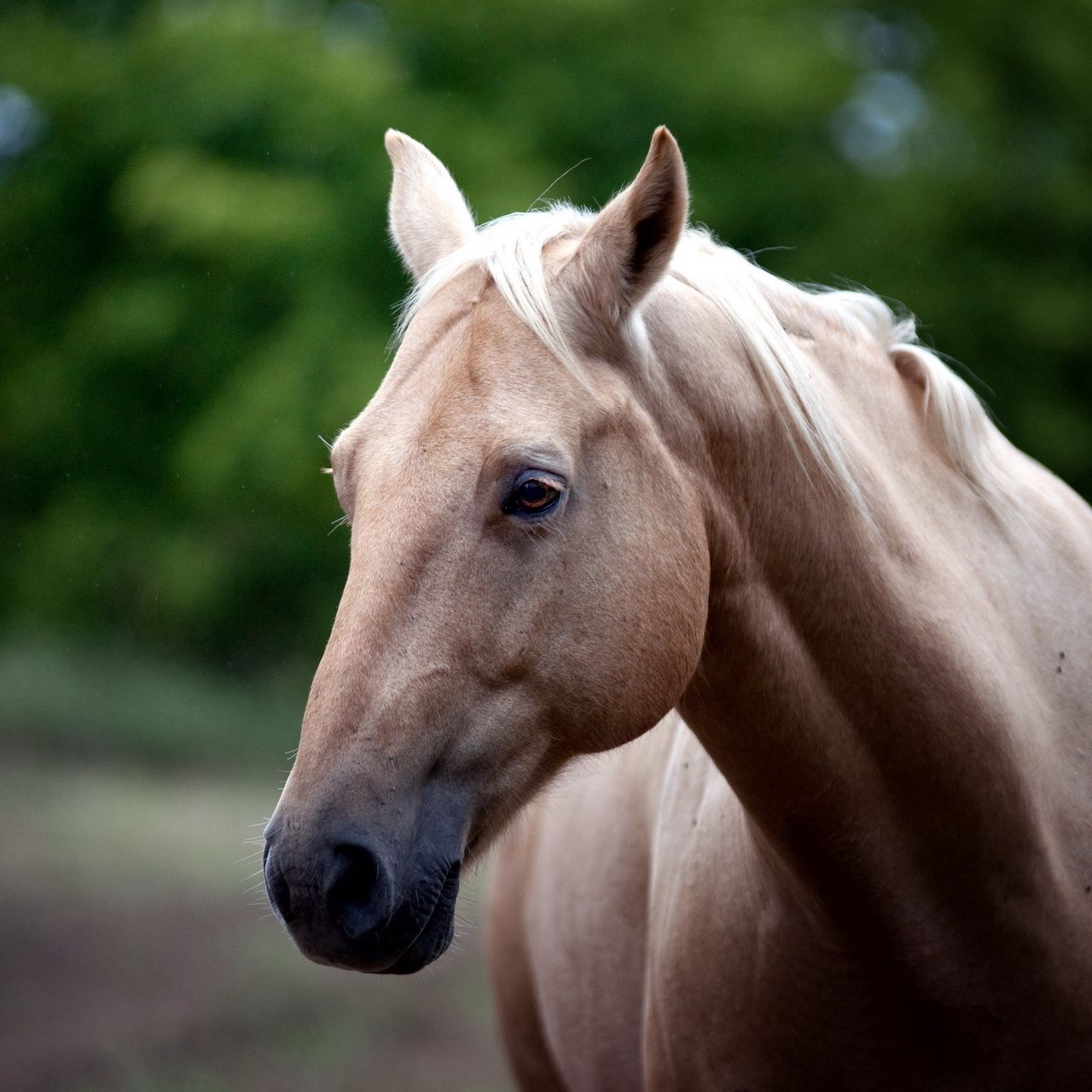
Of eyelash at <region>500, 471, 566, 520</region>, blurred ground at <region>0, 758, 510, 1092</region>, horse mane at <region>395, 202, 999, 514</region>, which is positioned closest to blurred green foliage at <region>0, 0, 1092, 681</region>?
blurred ground at <region>0, 758, 510, 1092</region>

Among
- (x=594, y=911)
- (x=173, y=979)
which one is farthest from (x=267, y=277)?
(x=594, y=911)

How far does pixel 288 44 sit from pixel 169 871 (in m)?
5.62

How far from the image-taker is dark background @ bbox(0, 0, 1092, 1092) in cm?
784

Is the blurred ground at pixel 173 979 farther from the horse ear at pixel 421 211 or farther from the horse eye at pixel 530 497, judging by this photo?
the horse eye at pixel 530 497

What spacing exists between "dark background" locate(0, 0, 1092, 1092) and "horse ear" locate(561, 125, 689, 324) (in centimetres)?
551

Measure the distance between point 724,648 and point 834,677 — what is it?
20cm

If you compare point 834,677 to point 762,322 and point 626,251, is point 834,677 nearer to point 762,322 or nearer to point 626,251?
point 762,322

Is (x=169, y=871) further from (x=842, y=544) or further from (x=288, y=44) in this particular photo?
(x=842, y=544)

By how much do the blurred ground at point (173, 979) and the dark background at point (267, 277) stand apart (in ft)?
0.12

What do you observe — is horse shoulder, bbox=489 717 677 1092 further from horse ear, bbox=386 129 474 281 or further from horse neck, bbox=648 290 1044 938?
horse ear, bbox=386 129 474 281

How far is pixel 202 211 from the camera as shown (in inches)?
301

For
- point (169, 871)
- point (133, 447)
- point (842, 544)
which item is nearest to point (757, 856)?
point (842, 544)

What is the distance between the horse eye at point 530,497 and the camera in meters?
1.93

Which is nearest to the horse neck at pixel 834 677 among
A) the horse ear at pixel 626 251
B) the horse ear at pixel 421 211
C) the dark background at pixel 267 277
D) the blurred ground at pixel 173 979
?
the horse ear at pixel 626 251
